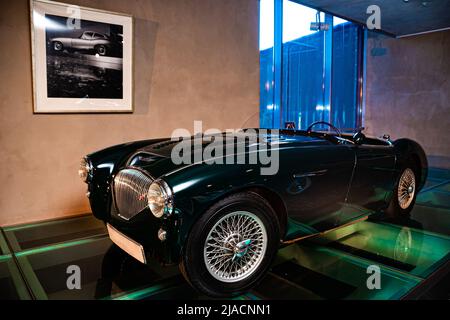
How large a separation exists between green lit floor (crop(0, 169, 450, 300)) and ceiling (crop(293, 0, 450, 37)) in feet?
13.9

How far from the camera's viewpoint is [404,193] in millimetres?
3293

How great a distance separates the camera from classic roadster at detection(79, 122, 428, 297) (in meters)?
1.75

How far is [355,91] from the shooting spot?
866cm

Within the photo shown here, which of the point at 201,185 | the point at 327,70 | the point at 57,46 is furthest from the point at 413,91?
the point at 201,185

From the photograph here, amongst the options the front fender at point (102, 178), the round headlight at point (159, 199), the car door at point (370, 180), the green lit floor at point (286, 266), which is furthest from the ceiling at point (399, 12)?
the round headlight at point (159, 199)

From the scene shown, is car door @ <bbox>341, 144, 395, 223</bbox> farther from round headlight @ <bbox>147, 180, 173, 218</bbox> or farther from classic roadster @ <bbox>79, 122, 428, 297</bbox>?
round headlight @ <bbox>147, 180, 173, 218</bbox>

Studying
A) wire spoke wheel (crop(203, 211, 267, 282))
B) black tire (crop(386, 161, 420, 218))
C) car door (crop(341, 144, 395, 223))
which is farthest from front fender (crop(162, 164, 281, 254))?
black tire (crop(386, 161, 420, 218))

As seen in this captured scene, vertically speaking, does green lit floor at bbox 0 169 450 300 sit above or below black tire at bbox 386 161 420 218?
below

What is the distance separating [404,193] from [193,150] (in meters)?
2.17

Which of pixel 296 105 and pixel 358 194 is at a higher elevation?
pixel 296 105

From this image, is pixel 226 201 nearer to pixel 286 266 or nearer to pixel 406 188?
pixel 286 266
